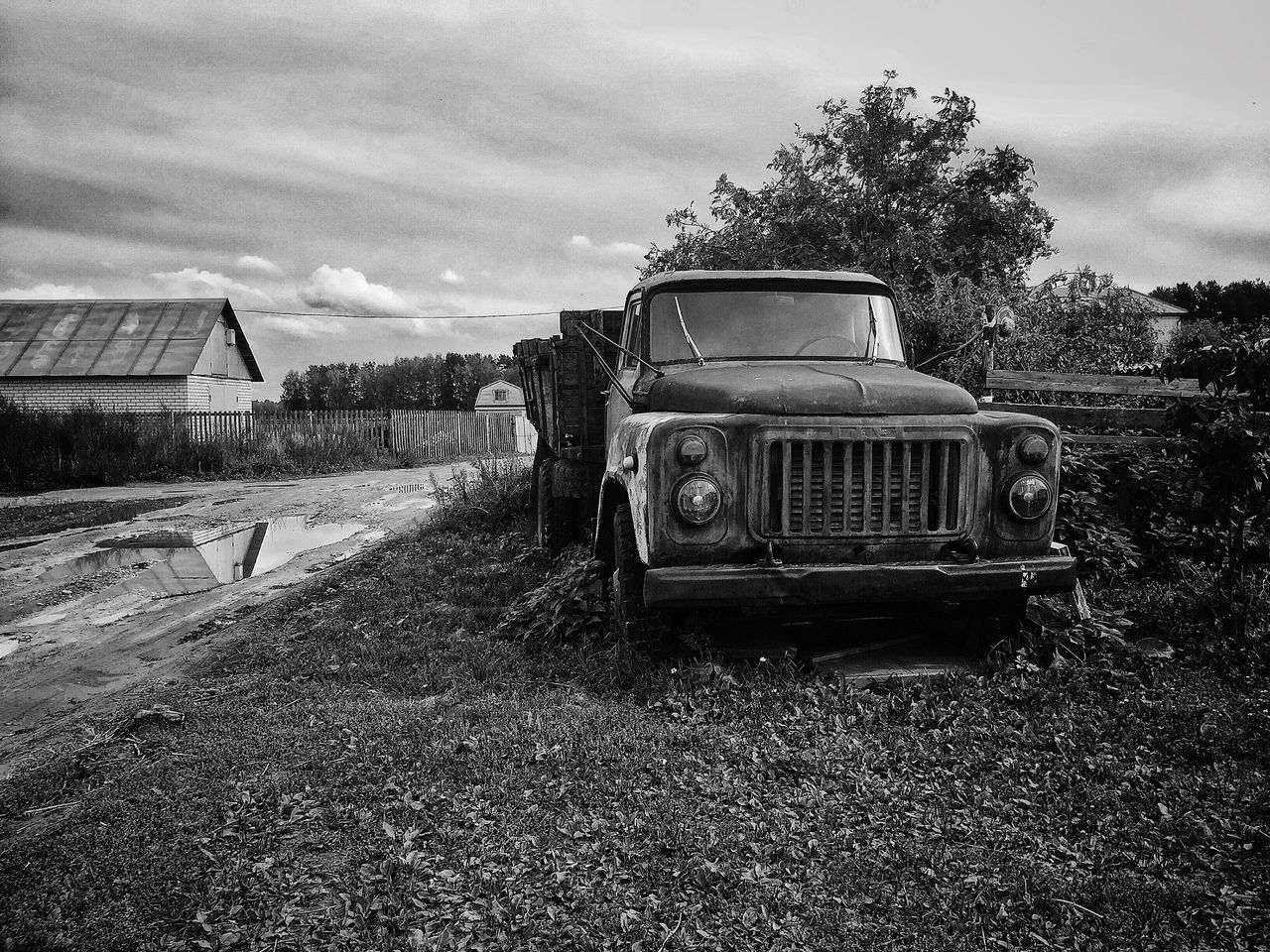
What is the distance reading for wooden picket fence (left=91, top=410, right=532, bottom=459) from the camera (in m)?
24.2

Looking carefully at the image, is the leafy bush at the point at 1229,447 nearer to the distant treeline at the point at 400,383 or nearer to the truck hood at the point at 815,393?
the truck hood at the point at 815,393

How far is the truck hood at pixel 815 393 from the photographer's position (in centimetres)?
430

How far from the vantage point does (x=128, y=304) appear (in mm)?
33812

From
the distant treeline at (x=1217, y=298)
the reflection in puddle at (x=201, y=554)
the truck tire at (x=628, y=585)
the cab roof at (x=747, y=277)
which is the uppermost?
the distant treeline at (x=1217, y=298)

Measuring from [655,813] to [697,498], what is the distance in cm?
149

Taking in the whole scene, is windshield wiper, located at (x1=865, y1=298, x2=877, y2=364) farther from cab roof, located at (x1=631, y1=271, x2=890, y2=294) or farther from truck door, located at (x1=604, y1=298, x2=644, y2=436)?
truck door, located at (x1=604, y1=298, x2=644, y2=436)

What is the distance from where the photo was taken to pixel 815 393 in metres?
4.35

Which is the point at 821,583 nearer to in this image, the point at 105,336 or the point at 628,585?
the point at 628,585

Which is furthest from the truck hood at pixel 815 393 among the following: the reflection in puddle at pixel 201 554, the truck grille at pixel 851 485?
the reflection in puddle at pixel 201 554

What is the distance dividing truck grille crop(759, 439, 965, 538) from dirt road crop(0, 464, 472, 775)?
380 centimetres

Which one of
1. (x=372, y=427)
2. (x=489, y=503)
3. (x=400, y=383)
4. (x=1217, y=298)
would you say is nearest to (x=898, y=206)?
(x=489, y=503)

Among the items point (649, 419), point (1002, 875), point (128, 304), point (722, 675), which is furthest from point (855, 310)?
point (128, 304)

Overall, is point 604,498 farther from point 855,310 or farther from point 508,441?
point 508,441

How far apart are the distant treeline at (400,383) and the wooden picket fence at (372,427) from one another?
176 feet
